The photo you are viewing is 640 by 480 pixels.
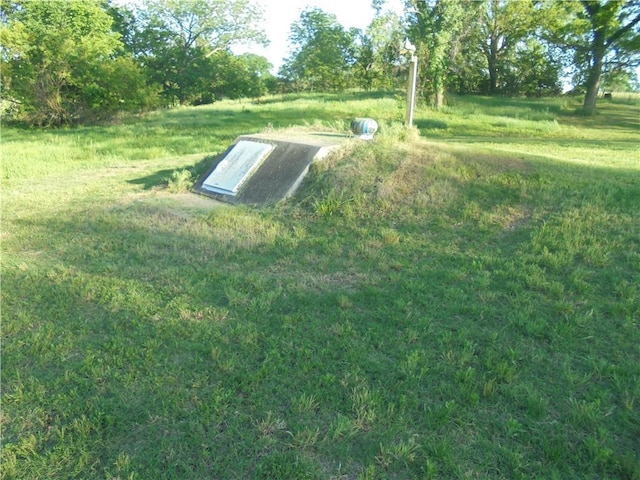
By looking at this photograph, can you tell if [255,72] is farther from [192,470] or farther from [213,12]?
[192,470]

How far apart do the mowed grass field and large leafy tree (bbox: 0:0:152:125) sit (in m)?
10.9

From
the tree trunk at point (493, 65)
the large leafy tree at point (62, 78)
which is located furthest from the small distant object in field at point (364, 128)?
the tree trunk at point (493, 65)

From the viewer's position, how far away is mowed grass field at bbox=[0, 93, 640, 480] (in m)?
2.17

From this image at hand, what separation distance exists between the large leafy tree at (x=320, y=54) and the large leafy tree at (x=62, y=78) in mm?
23412

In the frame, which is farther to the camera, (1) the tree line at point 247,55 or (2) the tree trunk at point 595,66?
(2) the tree trunk at point 595,66

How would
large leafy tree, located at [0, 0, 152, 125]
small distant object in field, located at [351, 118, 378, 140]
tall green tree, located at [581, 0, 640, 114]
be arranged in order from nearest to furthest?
small distant object in field, located at [351, 118, 378, 140] < large leafy tree, located at [0, 0, 152, 125] < tall green tree, located at [581, 0, 640, 114]

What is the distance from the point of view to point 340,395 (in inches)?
99.5

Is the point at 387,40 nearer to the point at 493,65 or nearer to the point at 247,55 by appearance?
the point at 493,65

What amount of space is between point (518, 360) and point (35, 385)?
110 inches

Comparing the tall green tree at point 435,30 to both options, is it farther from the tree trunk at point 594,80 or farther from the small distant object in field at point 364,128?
the small distant object in field at point 364,128

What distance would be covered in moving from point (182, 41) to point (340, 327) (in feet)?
131

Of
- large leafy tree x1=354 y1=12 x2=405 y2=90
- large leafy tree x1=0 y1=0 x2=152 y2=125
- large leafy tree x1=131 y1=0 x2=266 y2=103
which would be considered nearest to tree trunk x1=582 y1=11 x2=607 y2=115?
large leafy tree x1=354 y1=12 x2=405 y2=90

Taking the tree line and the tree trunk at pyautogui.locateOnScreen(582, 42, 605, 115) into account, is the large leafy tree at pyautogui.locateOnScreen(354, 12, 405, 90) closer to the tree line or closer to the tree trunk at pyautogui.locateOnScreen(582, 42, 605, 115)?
the tree line

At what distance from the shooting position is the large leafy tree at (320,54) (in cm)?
4056
